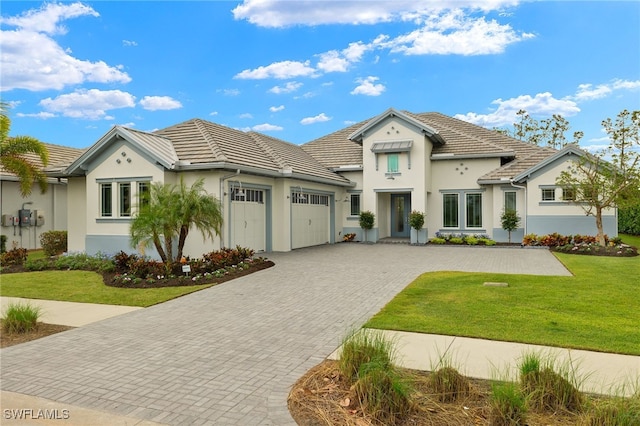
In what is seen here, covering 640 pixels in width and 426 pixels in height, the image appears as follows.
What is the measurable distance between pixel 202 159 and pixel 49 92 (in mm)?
8658

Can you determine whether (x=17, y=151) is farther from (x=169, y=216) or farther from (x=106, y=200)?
(x=169, y=216)

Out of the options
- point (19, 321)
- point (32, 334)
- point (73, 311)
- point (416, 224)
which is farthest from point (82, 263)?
point (416, 224)

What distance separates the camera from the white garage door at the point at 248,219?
17.2m

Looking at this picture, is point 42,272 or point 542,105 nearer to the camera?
point 42,272

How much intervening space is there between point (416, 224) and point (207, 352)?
1835cm

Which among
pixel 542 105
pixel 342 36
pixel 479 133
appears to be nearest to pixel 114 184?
pixel 342 36

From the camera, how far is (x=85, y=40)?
16.1 meters

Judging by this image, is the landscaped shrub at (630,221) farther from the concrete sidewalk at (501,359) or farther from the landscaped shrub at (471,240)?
the concrete sidewalk at (501,359)

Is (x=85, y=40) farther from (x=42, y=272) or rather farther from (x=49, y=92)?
(x=42, y=272)

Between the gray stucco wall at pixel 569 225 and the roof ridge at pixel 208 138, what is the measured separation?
15388 millimetres

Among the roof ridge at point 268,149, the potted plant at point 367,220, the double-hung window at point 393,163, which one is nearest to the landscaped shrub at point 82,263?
the roof ridge at point 268,149

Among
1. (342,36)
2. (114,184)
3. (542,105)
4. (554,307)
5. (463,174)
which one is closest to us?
(554,307)

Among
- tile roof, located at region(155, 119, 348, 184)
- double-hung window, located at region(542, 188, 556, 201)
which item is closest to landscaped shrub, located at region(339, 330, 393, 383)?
tile roof, located at region(155, 119, 348, 184)

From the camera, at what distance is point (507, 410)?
3.89 m
